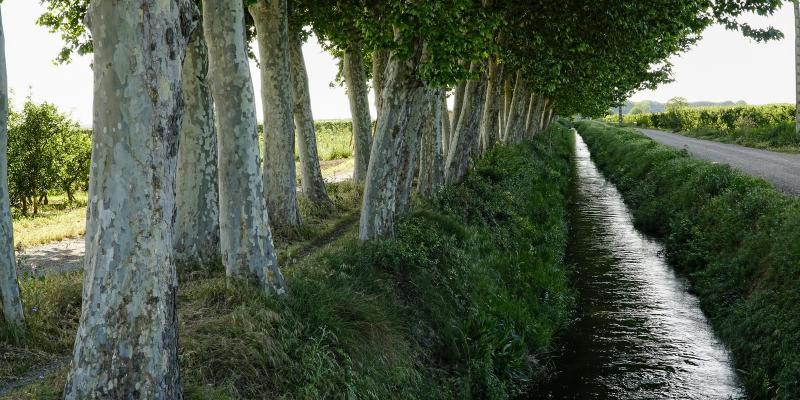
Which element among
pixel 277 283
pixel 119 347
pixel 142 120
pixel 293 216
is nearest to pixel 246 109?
pixel 277 283

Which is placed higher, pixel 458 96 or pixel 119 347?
pixel 458 96

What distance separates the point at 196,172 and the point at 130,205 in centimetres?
515

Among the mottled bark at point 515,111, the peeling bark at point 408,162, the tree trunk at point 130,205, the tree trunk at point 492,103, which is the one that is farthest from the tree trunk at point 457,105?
the tree trunk at point 130,205

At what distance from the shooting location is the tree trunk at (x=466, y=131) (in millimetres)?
17531

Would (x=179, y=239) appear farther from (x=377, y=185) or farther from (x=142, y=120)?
(x=142, y=120)

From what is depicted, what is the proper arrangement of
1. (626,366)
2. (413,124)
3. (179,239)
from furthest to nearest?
(413,124)
(626,366)
(179,239)

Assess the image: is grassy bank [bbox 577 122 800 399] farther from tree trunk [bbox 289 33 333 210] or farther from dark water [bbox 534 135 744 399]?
tree trunk [bbox 289 33 333 210]

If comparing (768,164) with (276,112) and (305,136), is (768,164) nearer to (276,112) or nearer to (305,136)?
(305,136)

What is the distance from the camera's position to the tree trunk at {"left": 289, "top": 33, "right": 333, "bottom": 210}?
1562cm

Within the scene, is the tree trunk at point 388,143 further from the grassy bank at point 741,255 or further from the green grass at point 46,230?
the green grass at point 46,230

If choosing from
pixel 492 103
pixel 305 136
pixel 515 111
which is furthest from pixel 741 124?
pixel 305 136

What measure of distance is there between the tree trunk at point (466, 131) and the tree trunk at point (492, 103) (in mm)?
3966

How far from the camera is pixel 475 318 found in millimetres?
9859

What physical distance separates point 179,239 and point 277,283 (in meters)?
2.89
